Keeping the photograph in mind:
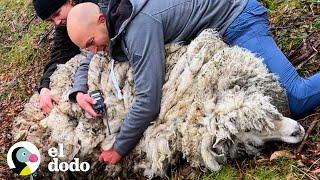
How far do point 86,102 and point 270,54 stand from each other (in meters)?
1.30

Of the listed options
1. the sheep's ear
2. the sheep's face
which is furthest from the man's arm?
the sheep's face

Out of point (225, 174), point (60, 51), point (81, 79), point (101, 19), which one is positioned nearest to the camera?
point (225, 174)

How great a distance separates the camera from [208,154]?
322 cm

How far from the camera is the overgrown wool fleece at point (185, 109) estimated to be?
3201mm

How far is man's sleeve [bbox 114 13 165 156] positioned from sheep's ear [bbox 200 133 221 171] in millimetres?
420

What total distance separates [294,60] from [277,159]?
3.38 ft

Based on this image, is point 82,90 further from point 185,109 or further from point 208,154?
point 208,154

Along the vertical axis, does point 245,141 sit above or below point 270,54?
below

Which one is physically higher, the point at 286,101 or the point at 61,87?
the point at 286,101

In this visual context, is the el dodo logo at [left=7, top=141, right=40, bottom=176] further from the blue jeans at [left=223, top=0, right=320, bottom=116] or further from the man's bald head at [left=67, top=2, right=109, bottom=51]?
the blue jeans at [left=223, top=0, right=320, bottom=116]

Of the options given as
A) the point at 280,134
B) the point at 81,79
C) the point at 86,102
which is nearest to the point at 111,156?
the point at 86,102

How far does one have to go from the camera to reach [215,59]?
3.42 m

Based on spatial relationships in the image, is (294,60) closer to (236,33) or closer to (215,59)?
(236,33)

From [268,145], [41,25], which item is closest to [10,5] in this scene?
[41,25]
